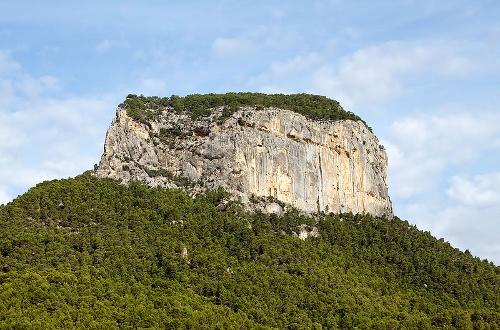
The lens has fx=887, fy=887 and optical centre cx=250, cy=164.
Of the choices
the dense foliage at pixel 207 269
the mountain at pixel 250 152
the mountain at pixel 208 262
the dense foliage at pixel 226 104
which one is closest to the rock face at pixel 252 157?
the mountain at pixel 250 152

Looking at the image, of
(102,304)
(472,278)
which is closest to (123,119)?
(102,304)

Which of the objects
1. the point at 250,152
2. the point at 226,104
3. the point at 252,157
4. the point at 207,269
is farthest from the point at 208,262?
the point at 226,104

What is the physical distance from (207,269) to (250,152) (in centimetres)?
2853

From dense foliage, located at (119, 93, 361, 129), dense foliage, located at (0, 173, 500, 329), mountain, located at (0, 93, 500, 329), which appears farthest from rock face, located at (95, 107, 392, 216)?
dense foliage, located at (0, 173, 500, 329)

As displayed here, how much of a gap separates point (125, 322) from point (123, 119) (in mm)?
48649

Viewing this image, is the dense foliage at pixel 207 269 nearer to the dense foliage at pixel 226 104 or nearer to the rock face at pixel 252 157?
the rock face at pixel 252 157

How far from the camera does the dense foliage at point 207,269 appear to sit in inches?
3679

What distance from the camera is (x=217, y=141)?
13200 cm

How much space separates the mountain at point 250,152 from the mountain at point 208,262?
65cm

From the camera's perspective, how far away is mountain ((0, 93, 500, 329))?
9419 centimetres

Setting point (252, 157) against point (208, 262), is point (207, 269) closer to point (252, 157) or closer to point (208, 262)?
point (208, 262)

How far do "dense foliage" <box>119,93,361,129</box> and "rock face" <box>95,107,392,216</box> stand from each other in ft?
5.15

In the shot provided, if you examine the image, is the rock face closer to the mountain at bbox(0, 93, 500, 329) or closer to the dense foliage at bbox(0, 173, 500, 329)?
the mountain at bbox(0, 93, 500, 329)

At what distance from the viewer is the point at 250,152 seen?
131500 millimetres
